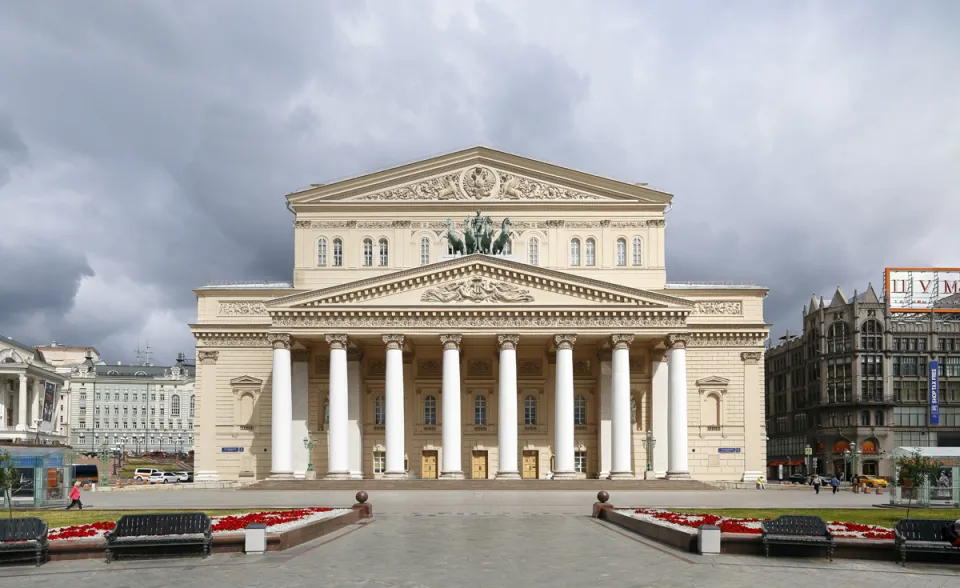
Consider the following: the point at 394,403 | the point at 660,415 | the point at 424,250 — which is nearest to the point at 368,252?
the point at 424,250

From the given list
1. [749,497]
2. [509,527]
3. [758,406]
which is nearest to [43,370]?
[758,406]

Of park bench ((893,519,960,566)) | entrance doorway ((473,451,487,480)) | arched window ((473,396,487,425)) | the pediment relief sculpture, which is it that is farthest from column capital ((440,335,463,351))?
park bench ((893,519,960,566))

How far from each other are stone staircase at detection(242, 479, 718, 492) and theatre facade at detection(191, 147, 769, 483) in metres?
4.48

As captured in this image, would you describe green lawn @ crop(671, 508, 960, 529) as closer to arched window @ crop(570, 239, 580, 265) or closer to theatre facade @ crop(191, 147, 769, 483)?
theatre facade @ crop(191, 147, 769, 483)

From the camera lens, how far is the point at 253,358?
73.6 meters

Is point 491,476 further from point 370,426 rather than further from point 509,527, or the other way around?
point 509,527

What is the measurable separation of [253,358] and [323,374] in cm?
550

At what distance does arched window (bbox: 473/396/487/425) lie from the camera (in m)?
73.6

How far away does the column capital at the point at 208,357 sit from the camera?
73.5 metres

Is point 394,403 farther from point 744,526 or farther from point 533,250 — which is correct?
point 744,526

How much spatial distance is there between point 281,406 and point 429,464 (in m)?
12.8

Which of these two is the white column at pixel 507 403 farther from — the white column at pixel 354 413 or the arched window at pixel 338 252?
the arched window at pixel 338 252

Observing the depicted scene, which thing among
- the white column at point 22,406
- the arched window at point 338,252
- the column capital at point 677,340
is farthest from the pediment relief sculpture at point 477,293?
the white column at point 22,406

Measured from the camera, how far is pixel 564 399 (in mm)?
65938
